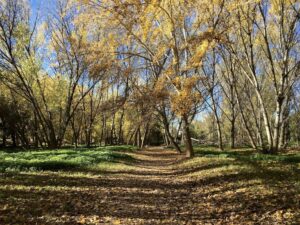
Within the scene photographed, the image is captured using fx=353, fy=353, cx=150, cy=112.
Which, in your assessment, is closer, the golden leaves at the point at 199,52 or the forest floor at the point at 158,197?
the forest floor at the point at 158,197

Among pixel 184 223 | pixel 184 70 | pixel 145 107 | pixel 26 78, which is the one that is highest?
pixel 26 78

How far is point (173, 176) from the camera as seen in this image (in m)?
14.2

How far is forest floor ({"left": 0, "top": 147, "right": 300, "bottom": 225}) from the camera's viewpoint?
7.04m

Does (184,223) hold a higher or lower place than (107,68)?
lower

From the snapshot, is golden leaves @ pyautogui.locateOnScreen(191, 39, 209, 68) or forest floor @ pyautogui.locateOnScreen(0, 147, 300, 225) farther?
golden leaves @ pyautogui.locateOnScreen(191, 39, 209, 68)

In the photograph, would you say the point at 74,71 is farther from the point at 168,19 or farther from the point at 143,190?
the point at 143,190

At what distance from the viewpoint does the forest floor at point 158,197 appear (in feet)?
23.1

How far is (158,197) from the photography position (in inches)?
376

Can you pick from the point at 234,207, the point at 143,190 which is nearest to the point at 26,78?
the point at 143,190

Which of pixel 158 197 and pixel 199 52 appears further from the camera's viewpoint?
pixel 199 52

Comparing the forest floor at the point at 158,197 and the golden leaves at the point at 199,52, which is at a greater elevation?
the golden leaves at the point at 199,52

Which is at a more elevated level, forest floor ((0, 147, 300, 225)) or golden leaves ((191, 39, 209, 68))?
golden leaves ((191, 39, 209, 68))

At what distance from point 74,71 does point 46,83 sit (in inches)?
230

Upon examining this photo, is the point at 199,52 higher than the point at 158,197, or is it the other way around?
the point at 199,52
